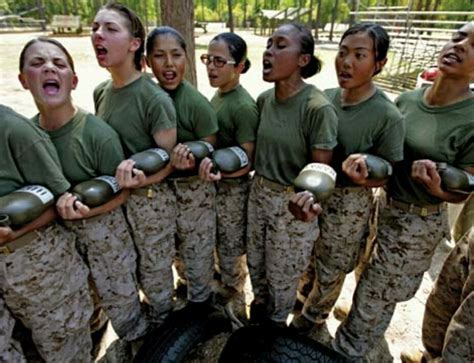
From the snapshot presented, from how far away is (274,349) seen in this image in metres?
2.15

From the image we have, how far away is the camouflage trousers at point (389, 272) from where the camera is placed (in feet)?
7.02

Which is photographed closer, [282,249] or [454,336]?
[454,336]

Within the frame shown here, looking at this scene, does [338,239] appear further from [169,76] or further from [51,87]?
[51,87]

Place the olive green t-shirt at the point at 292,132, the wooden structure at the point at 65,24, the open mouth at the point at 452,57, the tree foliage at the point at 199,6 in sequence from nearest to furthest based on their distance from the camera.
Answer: the open mouth at the point at 452,57 < the olive green t-shirt at the point at 292,132 < the tree foliage at the point at 199,6 < the wooden structure at the point at 65,24

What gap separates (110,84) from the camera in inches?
89.9

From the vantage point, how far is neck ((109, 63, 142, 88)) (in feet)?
7.04

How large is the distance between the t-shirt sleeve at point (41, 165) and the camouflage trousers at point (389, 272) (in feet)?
6.47

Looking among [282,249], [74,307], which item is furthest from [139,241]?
[282,249]

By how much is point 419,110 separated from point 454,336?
1.33 m

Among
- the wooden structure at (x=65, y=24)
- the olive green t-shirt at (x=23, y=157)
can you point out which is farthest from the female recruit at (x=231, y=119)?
the wooden structure at (x=65, y=24)

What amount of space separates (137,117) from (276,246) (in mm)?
1268

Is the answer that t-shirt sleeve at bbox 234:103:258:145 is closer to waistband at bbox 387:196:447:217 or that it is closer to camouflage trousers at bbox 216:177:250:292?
camouflage trousers at bbox 216:177:250:292

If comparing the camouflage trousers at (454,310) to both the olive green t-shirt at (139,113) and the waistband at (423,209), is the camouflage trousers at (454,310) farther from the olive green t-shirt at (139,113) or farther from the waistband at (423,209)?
the olive green t-shirt at (139,113)

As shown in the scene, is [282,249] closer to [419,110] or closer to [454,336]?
[454,336]
